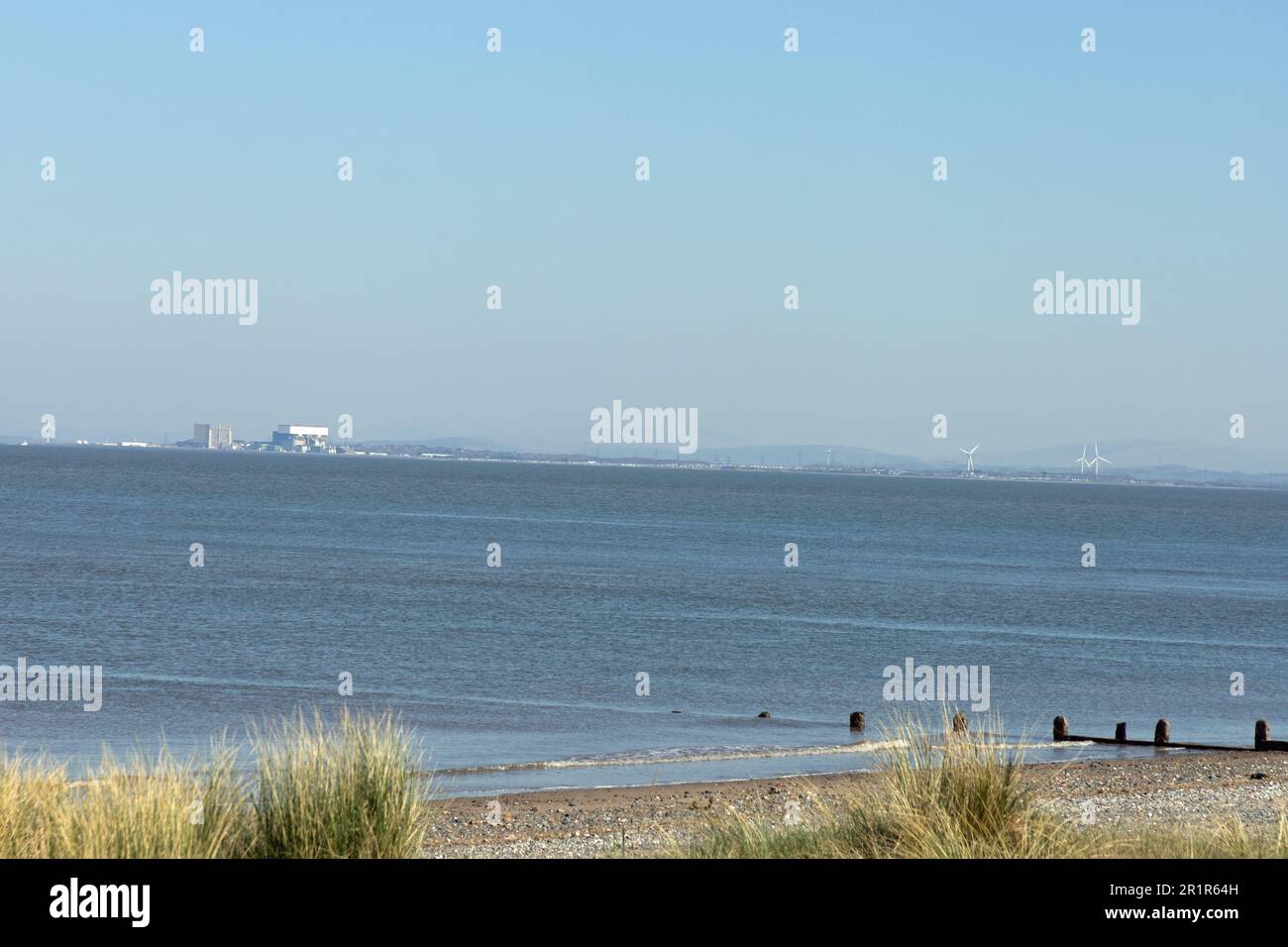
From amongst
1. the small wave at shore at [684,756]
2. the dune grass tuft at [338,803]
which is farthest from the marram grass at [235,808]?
the small wave at shore at [684,756]

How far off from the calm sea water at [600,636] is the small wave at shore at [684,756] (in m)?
0.09

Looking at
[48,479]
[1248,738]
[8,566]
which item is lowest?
[1248,738]

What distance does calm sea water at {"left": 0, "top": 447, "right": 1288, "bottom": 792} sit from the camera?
2403 cm

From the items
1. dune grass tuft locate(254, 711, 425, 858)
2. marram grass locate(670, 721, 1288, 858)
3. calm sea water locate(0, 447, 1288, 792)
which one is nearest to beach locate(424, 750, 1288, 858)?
marram grass locate(670, 721, 1288, 858)

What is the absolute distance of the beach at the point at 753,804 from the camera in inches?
502

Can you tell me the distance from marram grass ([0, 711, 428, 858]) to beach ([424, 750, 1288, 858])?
275cm

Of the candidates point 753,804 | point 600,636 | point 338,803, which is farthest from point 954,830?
point 600,636

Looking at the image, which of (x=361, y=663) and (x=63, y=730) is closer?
(x=63, y=730)

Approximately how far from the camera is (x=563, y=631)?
41.1m
